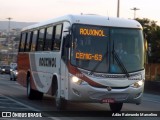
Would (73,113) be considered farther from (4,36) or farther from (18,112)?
(4,36)

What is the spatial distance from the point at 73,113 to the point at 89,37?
7.90 feet

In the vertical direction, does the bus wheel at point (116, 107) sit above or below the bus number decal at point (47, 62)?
below

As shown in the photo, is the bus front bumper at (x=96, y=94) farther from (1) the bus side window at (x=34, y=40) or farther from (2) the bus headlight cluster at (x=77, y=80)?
(1) the bus side window at (x=34, y=40)

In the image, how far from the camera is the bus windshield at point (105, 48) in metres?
15.2

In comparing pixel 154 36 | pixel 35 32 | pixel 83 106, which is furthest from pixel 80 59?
pixel 154 36

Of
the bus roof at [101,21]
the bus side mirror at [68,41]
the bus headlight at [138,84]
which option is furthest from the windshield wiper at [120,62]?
the bus side mirror at [68,41]

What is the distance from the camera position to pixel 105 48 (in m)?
15.4

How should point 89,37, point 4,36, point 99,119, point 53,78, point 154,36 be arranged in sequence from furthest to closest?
1. point 4,36
2. point 154,36
3. point 53,78
4. point 89,37
5. point 99,119

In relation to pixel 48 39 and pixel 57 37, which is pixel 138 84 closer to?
pixel 57 37

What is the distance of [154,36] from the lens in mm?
52781

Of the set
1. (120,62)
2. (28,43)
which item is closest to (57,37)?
(120,62)

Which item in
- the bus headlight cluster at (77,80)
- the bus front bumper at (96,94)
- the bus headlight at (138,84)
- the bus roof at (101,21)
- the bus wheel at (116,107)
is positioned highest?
the bus roof at (101,21)

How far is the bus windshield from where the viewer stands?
1516 cm

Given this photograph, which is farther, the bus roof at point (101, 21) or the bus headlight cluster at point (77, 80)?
the bus roof at point (101, 21)
